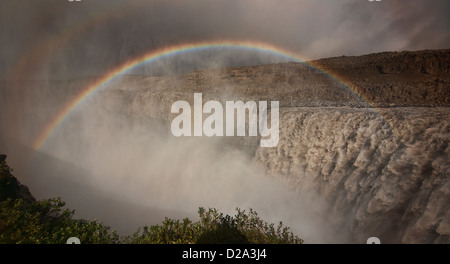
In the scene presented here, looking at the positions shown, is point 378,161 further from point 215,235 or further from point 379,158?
point 215,235

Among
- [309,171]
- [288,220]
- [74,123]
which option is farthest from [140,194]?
[74,123]

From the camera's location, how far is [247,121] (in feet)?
60.4

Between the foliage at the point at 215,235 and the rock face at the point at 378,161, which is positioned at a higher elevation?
the rock face at the point at 378,161

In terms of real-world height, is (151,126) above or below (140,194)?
above

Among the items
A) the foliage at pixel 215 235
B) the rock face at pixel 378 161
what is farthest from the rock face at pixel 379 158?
the foliage at pixel 215 235

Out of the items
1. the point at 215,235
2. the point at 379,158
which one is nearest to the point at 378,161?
the point at 379,158

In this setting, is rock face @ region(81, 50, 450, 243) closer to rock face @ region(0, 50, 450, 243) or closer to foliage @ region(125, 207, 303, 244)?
rock face @ region(0, 50, 450, 243)

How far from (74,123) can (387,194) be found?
36.0 m

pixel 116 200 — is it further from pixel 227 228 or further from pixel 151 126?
pixel 227 228

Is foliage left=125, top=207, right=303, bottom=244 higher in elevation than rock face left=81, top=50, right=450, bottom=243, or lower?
lower

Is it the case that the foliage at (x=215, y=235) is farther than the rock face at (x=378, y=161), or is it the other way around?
the foliage at (x=215, y=235)

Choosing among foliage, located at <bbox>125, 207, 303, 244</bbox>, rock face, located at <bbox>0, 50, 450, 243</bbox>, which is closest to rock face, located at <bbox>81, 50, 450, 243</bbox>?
rock face, located at <bbox>0, 50, 450, 243</bbox>

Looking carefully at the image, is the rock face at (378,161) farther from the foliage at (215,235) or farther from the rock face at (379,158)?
the foliage at (215,235)
